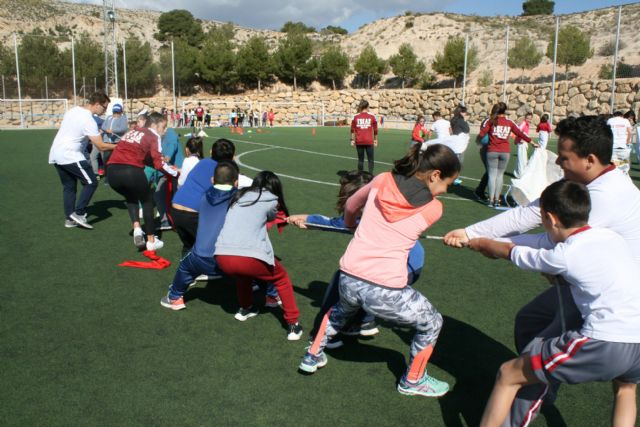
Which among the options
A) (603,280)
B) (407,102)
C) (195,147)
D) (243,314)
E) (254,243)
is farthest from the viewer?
(407,102)

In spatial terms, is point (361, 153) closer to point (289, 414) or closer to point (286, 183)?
point (286, 183)

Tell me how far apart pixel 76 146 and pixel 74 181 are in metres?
0.58

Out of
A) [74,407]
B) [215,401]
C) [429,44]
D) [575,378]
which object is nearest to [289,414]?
[215,401]

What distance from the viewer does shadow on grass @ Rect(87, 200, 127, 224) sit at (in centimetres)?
943

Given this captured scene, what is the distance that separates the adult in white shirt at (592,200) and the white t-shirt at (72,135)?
662 cm

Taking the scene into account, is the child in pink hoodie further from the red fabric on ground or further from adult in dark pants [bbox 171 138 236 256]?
the red fabric on ground

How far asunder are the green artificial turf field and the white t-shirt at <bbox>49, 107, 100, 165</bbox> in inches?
50.0

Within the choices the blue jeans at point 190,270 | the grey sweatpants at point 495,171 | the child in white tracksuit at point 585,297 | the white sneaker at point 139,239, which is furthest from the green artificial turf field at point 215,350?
the grey sweatpants at point 495,171

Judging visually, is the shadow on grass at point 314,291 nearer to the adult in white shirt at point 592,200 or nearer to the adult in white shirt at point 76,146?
the adult in white shirt at point 592,200

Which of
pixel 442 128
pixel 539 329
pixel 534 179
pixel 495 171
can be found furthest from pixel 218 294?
pixel 442 128

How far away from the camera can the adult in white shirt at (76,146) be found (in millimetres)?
8234

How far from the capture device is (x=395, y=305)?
3484 millimetres

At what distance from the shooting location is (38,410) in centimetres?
357

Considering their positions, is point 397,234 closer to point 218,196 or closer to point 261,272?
point 261,272
